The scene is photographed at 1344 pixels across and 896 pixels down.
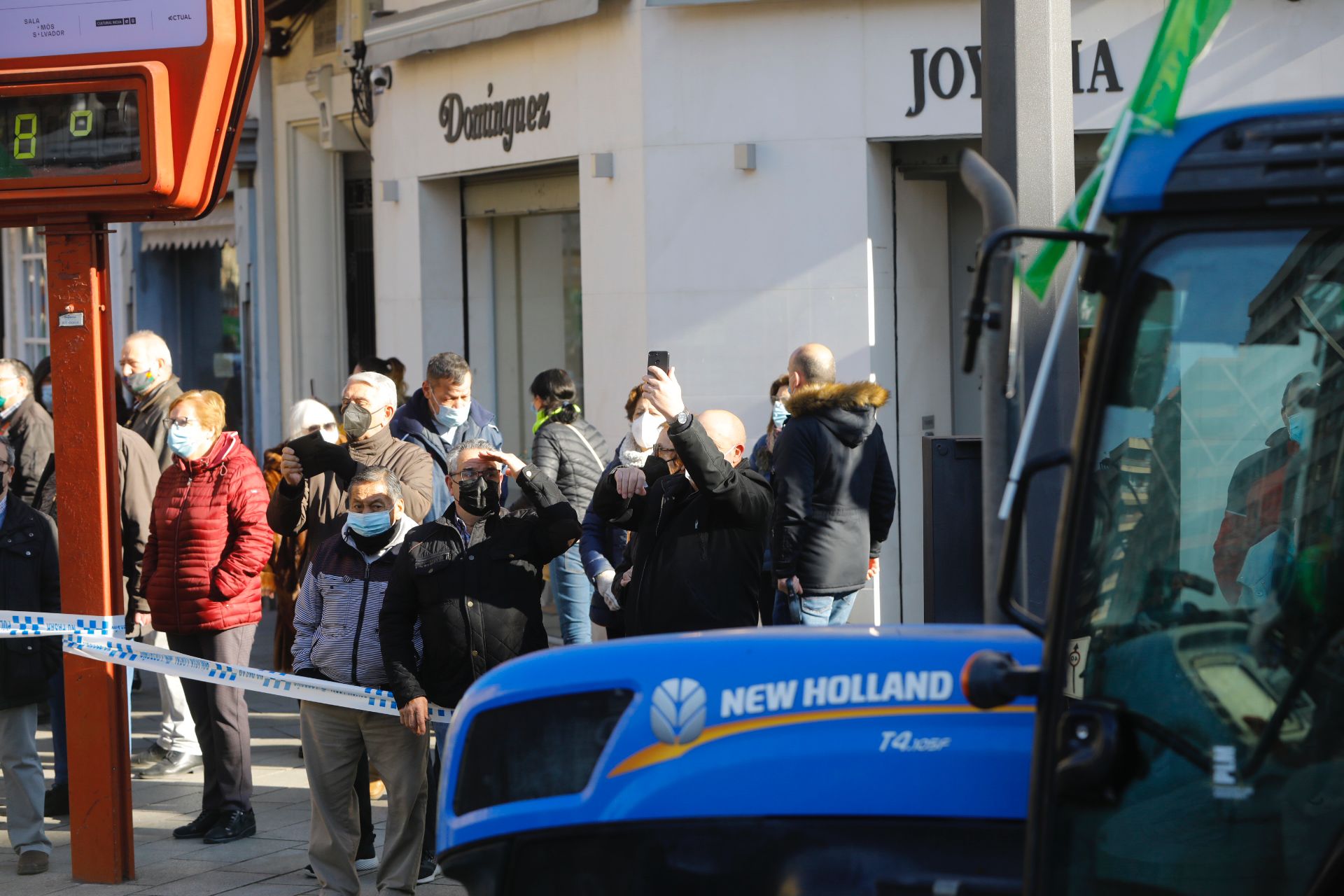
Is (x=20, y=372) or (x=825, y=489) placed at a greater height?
(x=20, y=372)

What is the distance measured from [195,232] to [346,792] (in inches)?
510

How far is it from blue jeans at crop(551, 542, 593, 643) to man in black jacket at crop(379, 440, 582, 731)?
289 cm

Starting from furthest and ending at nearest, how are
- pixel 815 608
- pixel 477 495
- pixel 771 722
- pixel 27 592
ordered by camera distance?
1. pixel 815 608
2. pixel 27 592
3. pixel 477 495
4. pixel 771 722

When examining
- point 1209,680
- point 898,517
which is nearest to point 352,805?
point 1209,680

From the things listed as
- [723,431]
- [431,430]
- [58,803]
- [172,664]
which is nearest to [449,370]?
[431,430]

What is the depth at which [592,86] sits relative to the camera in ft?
36.6

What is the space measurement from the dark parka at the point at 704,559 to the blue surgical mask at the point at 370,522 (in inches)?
39.7

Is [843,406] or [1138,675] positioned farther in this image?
[843,406]

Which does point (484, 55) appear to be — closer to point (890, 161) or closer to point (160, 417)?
point (890, 161)

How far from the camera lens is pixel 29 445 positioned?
30.9 feet

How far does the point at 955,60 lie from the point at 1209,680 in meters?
7.58

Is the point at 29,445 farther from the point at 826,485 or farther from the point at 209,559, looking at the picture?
the point at 826,485


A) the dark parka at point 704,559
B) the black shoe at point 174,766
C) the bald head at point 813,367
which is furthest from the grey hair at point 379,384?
the black shoe at point 174,766

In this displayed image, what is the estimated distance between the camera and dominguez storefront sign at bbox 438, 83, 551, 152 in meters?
11.7
